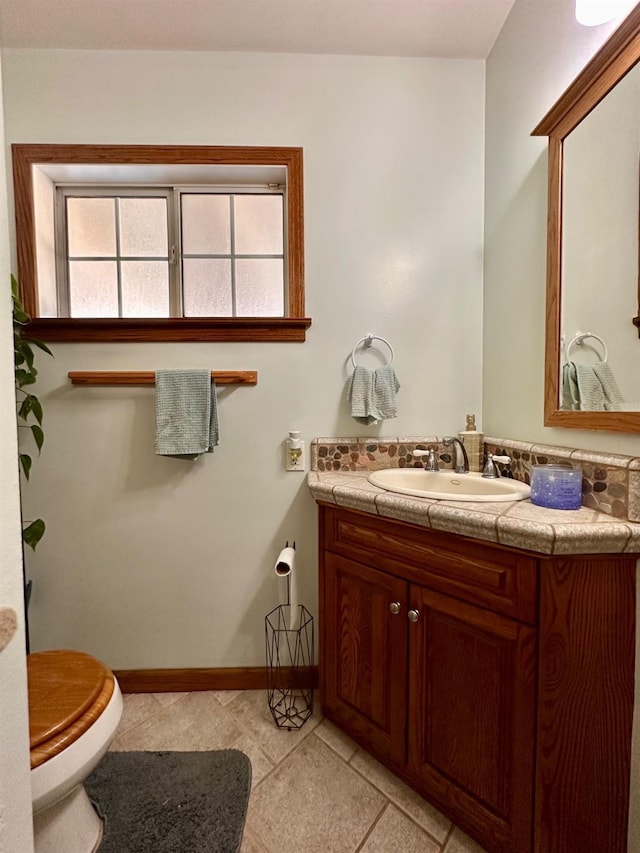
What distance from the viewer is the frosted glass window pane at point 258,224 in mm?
1613

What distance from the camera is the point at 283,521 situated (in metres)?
1.54

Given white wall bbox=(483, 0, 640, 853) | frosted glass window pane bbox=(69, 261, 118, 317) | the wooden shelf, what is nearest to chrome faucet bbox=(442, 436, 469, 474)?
white wall bbox=(483, 0, 640, 853)

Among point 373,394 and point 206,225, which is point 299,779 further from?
point 206,225

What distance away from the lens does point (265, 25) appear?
134cm

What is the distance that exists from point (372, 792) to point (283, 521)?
0.89 m

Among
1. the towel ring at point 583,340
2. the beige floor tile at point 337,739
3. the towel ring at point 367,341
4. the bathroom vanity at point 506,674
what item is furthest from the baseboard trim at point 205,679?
the towel ring at point 583,340

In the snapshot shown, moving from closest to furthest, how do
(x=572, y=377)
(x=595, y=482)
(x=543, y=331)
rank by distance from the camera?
(x=595, y=482), (x=572, y=377), (x=543, y=331)

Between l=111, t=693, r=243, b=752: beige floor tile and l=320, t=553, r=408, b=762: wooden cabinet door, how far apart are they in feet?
1.25

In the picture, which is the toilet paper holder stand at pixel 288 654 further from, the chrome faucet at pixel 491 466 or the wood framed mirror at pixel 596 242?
the wood framed mirror at pixel 596 242

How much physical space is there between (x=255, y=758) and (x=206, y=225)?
2056mm

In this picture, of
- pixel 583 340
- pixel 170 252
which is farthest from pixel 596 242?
pixel 170 252

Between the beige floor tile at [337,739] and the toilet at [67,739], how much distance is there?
27.2 inches

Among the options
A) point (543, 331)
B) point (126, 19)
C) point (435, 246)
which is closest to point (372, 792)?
point (543, 331)

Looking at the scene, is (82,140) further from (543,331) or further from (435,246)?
(543,331)
